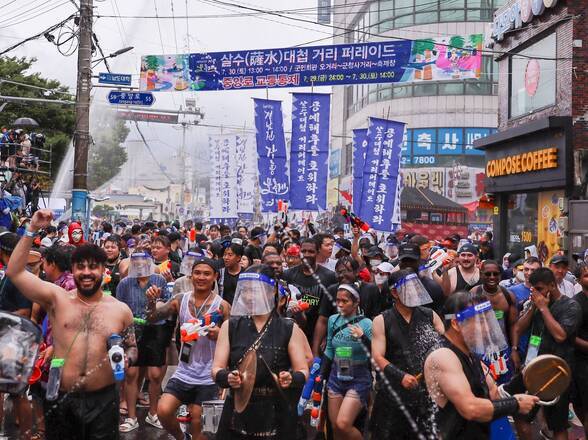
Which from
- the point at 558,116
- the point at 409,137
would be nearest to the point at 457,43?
the point at 558,116

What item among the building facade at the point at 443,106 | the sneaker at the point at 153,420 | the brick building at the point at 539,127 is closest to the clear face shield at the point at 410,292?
the sneaker at the point at 153,420

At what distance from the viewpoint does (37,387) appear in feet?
20.1

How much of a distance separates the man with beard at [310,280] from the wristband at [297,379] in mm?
2877

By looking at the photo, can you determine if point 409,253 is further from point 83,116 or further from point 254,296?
point 83,116

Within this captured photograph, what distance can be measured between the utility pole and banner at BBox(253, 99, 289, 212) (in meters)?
4.05

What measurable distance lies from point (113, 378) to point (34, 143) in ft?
57.9

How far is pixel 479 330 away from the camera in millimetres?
3783

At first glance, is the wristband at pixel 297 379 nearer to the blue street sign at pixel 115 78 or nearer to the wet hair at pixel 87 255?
the wet hair at pixel 87 255

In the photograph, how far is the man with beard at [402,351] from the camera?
4852 mm

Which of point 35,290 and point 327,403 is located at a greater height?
point 35,290

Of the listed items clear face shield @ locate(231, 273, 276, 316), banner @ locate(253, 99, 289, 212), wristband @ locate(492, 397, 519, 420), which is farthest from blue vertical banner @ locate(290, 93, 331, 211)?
wristband @ locate(492, 397, 519, 420)

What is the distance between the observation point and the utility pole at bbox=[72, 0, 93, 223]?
14.3 m

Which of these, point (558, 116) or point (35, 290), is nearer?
point (35, 290)

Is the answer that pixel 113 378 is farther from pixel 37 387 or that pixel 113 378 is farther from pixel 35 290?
pixel 37 387
